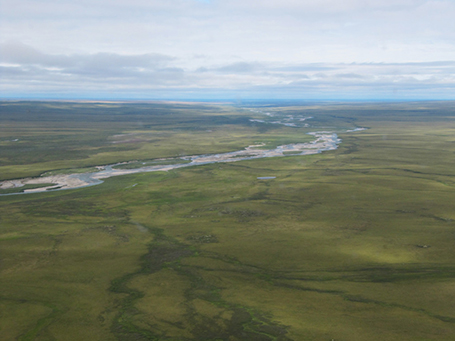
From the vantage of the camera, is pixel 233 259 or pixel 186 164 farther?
pixel 186 164

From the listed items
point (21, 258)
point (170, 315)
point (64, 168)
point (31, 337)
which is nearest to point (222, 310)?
point (170, 315)

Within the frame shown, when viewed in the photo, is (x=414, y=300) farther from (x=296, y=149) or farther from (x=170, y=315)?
(x=296, y=149)

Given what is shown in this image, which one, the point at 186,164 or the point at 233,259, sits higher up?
the point at 186,164

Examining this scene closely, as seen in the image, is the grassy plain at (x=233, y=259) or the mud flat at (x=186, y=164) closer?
the grassy plain at (x=233, y=259)

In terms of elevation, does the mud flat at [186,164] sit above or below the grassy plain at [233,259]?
above
